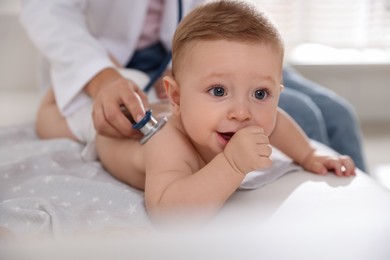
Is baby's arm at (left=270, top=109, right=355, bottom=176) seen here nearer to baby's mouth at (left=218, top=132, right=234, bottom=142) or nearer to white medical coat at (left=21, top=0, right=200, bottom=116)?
baby's mouth at (left=218, top=132, right=234, bottom=142)

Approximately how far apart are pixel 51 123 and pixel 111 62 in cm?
17

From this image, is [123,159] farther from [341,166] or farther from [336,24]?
[336,24]

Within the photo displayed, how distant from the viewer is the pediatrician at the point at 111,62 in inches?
37.5

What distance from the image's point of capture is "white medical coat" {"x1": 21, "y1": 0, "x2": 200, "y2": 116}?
100 cm

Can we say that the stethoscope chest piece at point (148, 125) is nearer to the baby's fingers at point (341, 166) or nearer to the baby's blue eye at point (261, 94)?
the baby's blue eye at point (261, 94)

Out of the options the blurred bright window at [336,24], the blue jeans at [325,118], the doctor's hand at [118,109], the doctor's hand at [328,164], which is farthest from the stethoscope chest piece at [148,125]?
the blurred bright window at [336,24]

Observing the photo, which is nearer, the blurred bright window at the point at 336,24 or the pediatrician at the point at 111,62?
the pediatrician at the point at 111,62

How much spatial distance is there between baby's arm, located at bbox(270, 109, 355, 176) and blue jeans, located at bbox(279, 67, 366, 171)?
0.22 metres

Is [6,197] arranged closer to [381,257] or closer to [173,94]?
[173,94]

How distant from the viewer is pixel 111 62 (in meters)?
1.01

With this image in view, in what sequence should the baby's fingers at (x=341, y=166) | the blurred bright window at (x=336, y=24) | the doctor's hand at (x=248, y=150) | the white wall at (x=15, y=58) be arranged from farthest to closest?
the blurred bright window at (x=336, y=24) < the white wall at (x=15, y=58) < the baby's fingers at (x=341, y=166) < the doctor's hand at (x=248, y=150)

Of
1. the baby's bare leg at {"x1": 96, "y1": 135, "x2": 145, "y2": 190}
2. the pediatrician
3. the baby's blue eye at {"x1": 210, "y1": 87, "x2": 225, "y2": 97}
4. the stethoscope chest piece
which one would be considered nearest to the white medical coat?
the pediatrician

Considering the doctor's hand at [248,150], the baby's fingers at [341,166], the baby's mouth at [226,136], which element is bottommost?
the baby's fingers at [341,166]

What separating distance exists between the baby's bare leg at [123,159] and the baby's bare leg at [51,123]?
0.17 m
